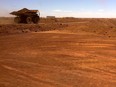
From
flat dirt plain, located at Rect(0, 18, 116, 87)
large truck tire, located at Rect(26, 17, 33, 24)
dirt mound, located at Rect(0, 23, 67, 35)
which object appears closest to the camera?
flat dirt plain, located at Rect(0, 18, 116, 87)

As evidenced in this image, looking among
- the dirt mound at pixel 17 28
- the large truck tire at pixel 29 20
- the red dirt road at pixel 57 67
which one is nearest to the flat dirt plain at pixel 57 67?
the red dirt road at pixel 57 67

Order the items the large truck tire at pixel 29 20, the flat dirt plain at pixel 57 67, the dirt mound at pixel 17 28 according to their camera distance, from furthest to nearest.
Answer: the large truck tire at pixel 29 20, the dirt mound at pixel 17 28, the flat dirt plain at pixel 57 67

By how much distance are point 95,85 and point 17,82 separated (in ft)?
7.47

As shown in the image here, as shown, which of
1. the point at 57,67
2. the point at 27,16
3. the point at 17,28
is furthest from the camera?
the point at 27,16

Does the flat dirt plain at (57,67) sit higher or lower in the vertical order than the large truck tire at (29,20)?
lower

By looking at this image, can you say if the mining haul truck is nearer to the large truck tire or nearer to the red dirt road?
the large truck tire

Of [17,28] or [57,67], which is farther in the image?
[17,28]

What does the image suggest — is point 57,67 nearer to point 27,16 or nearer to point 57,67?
point 57,67

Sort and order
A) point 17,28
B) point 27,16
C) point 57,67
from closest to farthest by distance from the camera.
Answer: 1. point 57,67
2. point 17,28
3. point 27,16

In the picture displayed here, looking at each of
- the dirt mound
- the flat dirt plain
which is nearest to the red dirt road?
the flat dirt plain

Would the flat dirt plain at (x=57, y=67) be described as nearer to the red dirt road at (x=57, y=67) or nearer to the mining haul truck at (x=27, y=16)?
the red dirt road at (x=57, y=67)

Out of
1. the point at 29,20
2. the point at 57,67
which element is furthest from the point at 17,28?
the point at 57,67

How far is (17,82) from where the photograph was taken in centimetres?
816

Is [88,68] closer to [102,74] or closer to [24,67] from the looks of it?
[102,74]
